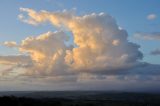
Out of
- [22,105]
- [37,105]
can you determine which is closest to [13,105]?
[22,105]

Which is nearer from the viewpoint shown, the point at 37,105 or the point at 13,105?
the point at 13,105

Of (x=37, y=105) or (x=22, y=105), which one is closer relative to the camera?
(x=22, y=105)

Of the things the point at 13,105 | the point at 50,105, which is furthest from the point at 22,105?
the point at 50,105

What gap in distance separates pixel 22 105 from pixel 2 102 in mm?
10947

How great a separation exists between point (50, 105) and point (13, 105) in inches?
1226

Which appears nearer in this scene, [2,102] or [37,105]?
[2,102]

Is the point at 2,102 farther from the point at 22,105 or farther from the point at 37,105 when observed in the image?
the point at 37,105

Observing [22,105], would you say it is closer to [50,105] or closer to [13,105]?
[13,105]

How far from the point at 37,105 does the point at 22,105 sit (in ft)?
52.3

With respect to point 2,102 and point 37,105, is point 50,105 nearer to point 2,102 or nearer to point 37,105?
point 37,105

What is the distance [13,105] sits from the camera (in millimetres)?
173250

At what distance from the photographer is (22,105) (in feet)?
579

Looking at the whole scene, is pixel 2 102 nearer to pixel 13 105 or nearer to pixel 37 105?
pixel 13 105

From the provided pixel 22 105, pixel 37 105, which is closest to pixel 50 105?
pixel 37 105
